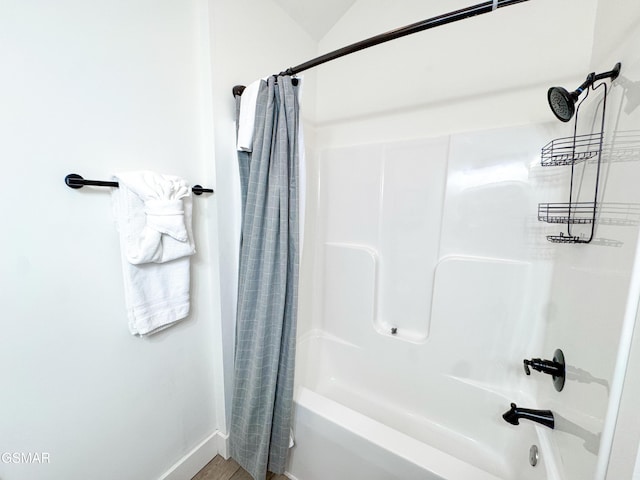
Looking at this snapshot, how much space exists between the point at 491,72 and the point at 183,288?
6.01ft

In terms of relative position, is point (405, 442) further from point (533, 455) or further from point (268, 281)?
point (268, 281)

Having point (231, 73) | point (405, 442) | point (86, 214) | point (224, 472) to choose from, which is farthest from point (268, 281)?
point (224, 472)

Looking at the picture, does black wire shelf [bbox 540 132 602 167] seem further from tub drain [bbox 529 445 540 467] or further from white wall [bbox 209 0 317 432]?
white wall [bbox 209 0 317 432]

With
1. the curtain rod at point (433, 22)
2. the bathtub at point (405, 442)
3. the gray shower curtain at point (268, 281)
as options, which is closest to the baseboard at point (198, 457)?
the gray shower curtain at point (268, 281)

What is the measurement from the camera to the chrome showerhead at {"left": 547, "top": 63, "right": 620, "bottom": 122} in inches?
30.9

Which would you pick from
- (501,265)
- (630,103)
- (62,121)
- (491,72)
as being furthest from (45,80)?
(501,265)

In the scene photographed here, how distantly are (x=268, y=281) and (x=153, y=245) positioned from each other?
457mm

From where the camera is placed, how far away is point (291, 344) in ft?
3.67

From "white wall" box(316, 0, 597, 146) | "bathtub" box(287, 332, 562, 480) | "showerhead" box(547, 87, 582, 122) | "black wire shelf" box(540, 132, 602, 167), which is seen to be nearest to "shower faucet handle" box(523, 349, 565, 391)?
"bathtub" box(287, 332, 562, 480)

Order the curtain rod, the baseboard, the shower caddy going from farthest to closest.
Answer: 1. the baseboard
2. the shower caddy
3. the curtain rod

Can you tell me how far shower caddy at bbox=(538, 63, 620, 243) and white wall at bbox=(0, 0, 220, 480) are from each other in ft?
4.59

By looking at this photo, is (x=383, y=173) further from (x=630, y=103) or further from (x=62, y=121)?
(x=62, y=121)

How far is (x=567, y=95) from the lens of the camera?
31.5 inches

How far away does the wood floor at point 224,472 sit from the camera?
51.0 inches
